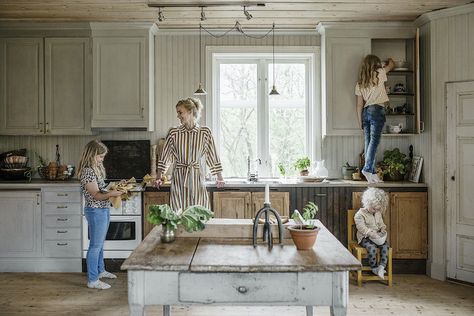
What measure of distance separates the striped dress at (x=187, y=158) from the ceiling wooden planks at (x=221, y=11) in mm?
1206

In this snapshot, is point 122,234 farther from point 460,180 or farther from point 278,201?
point 460,180

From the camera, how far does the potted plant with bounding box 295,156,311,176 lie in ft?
17.8

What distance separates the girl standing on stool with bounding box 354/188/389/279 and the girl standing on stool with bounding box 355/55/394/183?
1.56 ft

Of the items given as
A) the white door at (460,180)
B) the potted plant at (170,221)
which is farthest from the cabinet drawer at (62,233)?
the white door at (460,180)

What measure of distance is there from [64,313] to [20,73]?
295 cm

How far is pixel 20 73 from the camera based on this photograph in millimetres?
5531

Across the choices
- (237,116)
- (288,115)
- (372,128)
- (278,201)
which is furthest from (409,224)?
(237,116)

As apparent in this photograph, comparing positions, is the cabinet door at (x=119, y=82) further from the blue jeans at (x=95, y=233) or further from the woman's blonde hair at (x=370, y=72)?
the woman's blonde hair at (x=370, y=72)

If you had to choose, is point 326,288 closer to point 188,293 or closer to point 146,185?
point 188,293

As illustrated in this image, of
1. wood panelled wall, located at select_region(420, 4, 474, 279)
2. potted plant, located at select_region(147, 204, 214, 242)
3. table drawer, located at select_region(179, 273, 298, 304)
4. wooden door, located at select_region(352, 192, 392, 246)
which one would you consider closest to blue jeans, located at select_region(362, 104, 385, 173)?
wooden door, located at select_region(352, 192, 392, 246)

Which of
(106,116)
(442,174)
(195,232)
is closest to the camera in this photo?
(195,232)

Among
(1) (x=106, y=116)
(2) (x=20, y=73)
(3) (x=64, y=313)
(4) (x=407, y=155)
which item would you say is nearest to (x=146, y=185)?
(1) (x=106, y=116)

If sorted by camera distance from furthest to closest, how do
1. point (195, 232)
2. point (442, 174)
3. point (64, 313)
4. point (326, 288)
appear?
point (442, 174) → point (64, 313) → point (195, 232) → point (326, 288)

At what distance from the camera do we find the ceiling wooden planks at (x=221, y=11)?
471cm
